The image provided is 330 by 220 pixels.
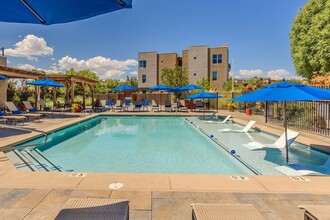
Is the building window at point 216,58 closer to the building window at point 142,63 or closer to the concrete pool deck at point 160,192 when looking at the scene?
the building window at point 142,63

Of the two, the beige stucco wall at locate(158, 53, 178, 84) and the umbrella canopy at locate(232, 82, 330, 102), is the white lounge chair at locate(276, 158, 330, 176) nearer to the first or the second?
the umbrella canopy at locate(232, 82, 330, 102)

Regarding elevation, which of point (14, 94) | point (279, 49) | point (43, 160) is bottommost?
point (43, 160)

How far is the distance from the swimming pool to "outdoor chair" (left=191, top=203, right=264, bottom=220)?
3.62 metres

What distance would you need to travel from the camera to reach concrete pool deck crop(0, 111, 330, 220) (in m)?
2.79

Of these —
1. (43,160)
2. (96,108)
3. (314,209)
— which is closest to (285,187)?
(314,209)

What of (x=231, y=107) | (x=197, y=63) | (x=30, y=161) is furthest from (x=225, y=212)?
(x=197, y=63)

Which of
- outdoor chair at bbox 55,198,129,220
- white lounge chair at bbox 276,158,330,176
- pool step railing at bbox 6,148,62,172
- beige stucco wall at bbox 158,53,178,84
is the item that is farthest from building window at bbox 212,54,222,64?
outdoor chair at bbox 55,198,129,220

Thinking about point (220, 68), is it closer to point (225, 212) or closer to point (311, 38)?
point (311, 38)

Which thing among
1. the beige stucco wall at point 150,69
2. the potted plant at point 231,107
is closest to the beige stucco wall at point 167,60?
the beige stucco wall at point 150,69

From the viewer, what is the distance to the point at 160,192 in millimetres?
3369

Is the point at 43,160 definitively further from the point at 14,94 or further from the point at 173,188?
the point at 14,94

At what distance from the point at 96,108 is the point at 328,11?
21762 mm

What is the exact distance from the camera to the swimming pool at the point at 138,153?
588 cm

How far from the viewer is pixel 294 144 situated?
294 inches
